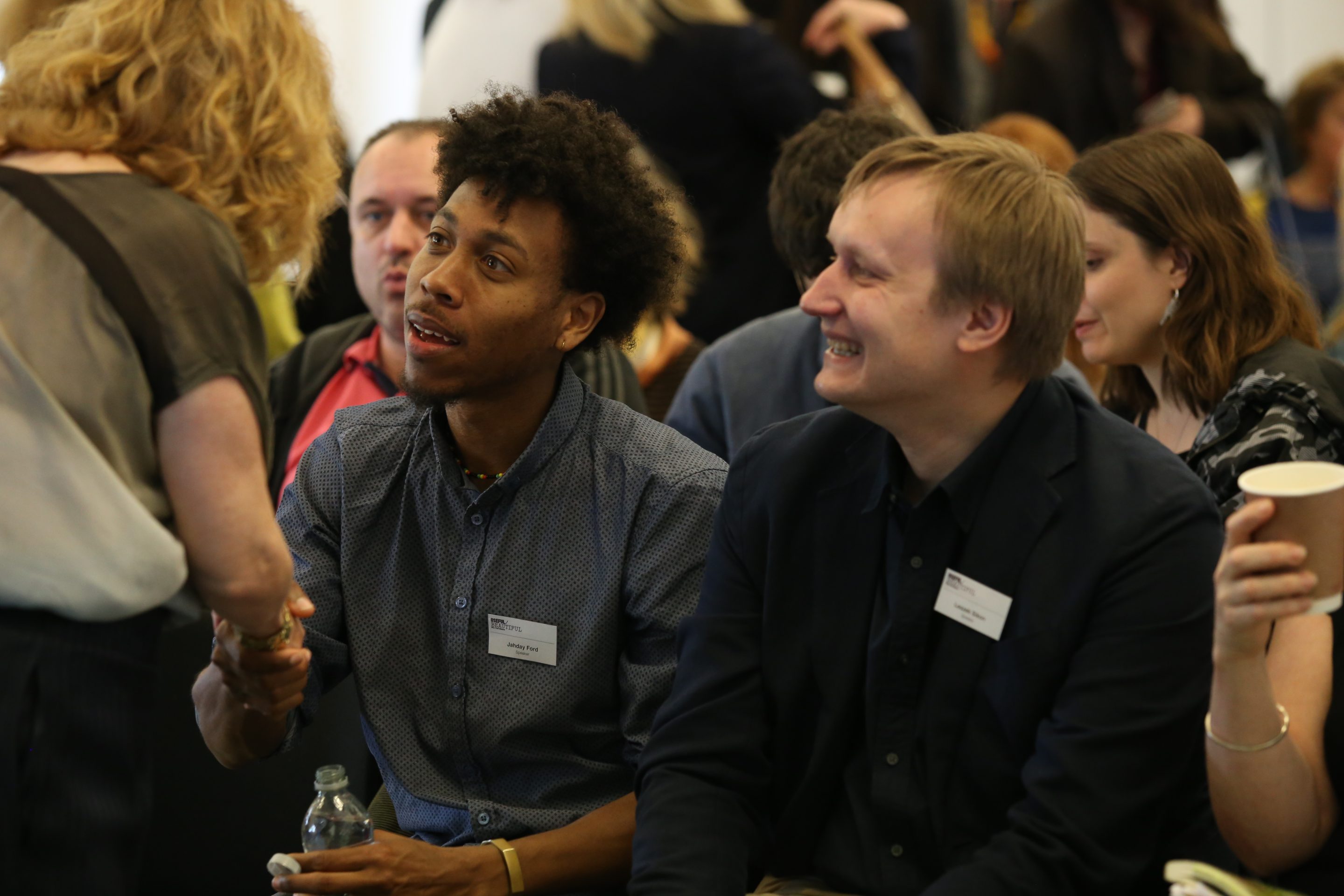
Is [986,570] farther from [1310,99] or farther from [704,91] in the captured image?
[1310,99]

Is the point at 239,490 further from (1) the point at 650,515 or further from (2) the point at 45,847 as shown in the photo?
(1) the point at 650,515

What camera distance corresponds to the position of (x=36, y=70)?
172 cm

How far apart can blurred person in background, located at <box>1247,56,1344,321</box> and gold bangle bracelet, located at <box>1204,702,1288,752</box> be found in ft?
15.1

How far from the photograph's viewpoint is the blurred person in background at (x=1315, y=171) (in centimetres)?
Answer: 580

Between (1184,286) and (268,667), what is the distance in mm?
1717

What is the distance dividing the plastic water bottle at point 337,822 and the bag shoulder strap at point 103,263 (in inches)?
28.4

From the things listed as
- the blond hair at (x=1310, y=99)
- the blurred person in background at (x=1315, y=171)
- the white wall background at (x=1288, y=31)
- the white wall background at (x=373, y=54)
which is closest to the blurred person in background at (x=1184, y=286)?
the blurred person in background at (x=1315, y=171)

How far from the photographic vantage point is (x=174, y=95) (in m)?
1.73

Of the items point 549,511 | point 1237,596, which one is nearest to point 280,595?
point 549,511

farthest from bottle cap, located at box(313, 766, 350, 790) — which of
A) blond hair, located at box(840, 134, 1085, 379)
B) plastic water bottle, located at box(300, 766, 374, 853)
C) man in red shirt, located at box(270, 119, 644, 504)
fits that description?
man in red shirt, located at box(270, 119, 644, 504)

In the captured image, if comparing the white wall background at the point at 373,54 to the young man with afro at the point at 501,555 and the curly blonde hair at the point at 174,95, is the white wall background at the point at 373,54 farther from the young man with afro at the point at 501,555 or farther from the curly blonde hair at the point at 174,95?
the curly blonde hair at the point at 174,95

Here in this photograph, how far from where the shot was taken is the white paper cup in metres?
1.47

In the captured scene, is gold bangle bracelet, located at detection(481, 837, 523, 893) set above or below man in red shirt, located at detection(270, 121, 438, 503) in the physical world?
below

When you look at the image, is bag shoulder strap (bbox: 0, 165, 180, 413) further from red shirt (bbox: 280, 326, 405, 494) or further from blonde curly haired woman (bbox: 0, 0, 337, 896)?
red shirt (bbox: 280, 326, 405, 494)
